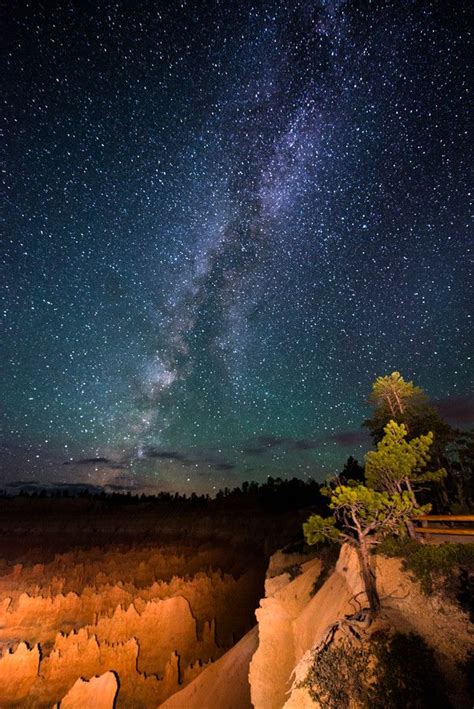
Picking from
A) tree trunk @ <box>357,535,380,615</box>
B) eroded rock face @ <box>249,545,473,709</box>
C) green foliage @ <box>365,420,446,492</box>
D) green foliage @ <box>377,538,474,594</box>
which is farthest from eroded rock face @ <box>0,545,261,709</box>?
green foliage @ <box>365,420,446,492</box>

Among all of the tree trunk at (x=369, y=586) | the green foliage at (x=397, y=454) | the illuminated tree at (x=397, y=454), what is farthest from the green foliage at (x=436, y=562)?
the green foliage at (x=397, y=454)

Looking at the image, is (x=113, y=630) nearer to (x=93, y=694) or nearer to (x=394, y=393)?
(x=93, y=694)

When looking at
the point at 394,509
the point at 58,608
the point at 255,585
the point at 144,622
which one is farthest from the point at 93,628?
the point at 394,509

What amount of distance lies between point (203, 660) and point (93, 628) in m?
6.98

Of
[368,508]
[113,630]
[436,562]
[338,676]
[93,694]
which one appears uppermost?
[368,508]

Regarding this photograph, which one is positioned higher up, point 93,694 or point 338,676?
point 338,676

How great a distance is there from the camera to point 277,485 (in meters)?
86.3

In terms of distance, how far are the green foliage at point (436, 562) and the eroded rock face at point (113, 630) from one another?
53.1ft

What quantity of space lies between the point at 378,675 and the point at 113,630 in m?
21.2

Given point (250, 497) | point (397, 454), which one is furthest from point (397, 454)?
point (250, 497)

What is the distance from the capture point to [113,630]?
21250 mm

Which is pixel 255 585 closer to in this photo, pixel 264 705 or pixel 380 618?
pixel 264 705

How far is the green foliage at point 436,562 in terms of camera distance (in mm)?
8188

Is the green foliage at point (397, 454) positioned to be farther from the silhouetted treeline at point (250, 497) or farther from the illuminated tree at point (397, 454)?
the silhouetted treeline at point (250, 497)
